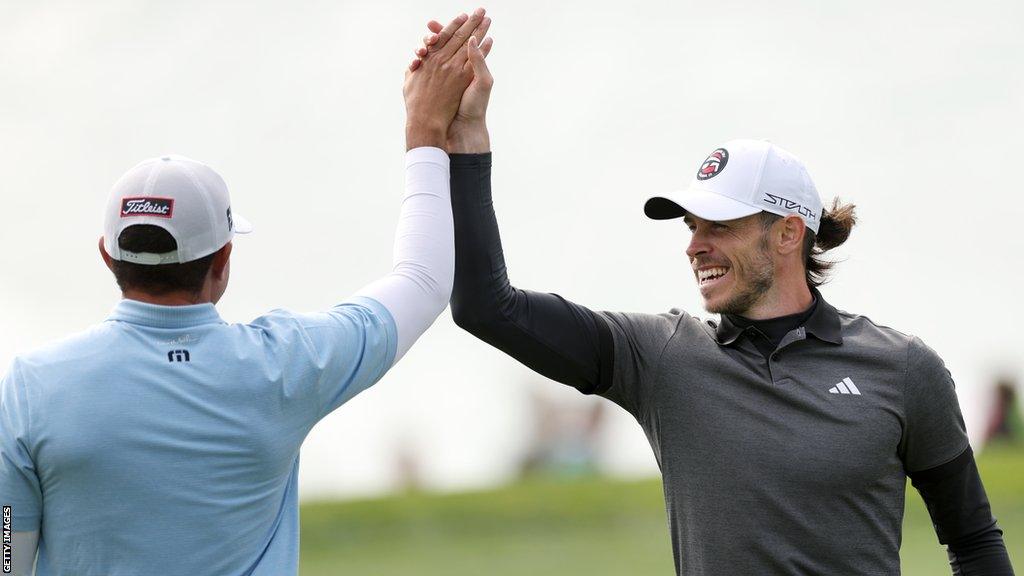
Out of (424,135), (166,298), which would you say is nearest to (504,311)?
(424,135)

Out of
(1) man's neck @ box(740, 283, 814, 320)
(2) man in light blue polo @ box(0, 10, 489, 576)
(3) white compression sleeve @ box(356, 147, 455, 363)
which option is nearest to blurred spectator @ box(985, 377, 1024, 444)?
(1) man's neck @ box(740, 283, 814, 320)

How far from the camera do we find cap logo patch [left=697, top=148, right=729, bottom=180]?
3.68m

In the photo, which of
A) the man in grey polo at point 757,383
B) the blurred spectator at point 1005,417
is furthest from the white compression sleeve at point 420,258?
the blurred spectator at point 1005,417

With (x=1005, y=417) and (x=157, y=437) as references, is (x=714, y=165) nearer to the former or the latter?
(x=157, y=437)

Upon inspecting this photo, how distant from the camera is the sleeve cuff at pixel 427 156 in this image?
307 cm

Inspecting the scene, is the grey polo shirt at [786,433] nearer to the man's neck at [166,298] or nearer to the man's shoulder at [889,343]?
the man's shoulder at [889,343]

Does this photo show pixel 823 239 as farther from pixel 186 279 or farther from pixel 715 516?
pixel 186 279

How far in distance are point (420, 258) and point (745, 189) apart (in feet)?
3.84

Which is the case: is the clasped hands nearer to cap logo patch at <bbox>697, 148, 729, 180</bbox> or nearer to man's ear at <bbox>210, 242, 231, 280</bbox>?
man's ear at <bbox>210, 242, 231, 280</bbox>

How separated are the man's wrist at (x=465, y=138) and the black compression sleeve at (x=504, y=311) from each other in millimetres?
16

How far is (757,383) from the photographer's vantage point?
11.2ft

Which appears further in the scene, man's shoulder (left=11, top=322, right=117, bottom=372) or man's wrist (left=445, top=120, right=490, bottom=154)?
man's wrist (left=445, top=120, right=490, bottom=154)

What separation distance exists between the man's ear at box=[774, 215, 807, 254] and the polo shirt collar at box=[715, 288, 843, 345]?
18 centimetres

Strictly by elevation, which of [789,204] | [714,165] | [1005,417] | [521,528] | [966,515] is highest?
[714,165]
